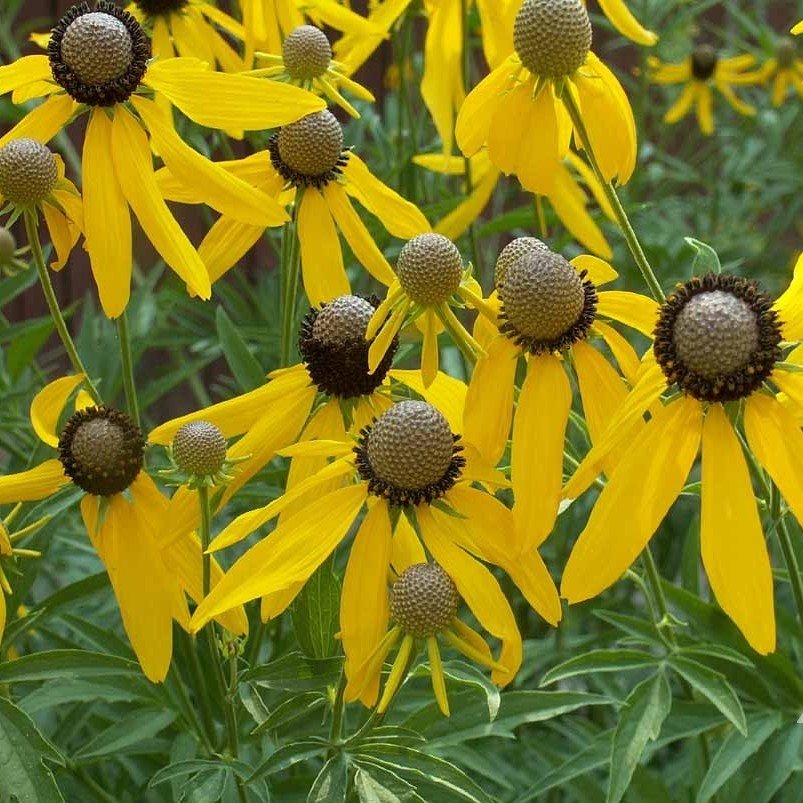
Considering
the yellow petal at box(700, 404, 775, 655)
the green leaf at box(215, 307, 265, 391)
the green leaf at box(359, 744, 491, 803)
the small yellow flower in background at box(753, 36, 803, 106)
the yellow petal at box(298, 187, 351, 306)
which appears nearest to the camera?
the yellow petal at box(700, 404, 775, 655)

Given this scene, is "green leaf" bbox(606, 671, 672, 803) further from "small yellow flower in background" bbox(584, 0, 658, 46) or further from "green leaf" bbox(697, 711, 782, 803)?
"small yellow flower in background" bbox(584, 0, 658, 46)

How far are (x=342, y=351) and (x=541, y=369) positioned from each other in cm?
16

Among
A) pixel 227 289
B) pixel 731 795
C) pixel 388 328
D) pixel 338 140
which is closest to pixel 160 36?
pixel 338 140

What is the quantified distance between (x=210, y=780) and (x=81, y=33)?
1.70 feet

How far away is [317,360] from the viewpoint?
0.96 metres

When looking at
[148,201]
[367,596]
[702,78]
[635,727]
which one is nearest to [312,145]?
[148,201]

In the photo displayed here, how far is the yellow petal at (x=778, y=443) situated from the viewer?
755mm

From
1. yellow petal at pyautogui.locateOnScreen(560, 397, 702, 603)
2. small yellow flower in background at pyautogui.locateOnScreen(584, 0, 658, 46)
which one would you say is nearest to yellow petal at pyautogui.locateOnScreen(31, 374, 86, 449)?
yellow petal at pyautogui.locateOnScreen(560, 397, 702, 603)

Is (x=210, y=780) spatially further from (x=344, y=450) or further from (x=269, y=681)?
(x=344, y=450)

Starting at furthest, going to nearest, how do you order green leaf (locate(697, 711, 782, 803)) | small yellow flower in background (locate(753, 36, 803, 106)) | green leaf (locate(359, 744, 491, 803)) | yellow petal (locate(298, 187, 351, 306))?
small yellow flower in background (locate(753, 36, 803, 106)), yellow petal (locate(298, 187, 351, 306)), green leaf (locate(697, 711, 782, 803)), green leaf (locate(359, 744, 491, 803))

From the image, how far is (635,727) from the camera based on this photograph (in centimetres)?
91

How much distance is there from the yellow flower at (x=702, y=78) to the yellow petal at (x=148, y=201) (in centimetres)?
160

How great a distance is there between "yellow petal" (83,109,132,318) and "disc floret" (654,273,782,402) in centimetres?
36

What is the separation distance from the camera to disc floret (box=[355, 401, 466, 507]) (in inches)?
32.0
